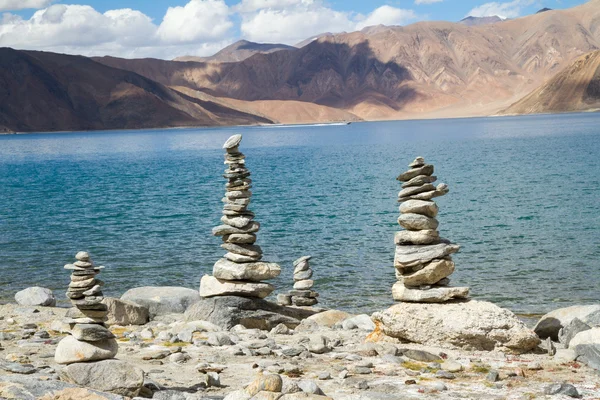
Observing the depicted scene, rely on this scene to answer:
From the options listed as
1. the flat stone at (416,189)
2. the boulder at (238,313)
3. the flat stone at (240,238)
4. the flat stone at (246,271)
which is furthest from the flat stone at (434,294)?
the flat stone at (240,238)

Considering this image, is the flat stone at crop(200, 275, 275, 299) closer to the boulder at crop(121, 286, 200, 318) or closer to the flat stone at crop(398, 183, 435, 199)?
the boulder at crop(121, 286, 200, 318)

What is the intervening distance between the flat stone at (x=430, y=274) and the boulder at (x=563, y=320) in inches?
94.9

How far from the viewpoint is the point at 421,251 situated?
561 inches

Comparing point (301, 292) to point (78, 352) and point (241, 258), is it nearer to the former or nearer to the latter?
point (241, 258)

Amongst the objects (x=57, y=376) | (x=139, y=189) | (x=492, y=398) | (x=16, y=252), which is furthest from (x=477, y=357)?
(x=139, y=189)

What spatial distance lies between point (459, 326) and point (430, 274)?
125 cm

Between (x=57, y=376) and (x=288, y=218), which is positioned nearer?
(x=57, y=376)

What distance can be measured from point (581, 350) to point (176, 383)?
647cm

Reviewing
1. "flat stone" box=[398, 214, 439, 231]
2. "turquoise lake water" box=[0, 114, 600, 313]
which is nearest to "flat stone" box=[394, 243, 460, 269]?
"flat stone" box=[398, 214, 439, 231]

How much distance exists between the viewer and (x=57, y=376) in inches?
395

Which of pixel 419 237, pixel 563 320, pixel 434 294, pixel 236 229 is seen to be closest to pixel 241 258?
pixel 236 229

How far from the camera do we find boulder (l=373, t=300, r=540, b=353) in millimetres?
12938

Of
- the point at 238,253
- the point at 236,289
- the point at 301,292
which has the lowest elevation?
the point at 301,292

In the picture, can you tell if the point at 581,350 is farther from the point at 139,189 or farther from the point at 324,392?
the point at 139,189
